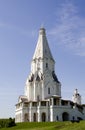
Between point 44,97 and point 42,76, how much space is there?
5947mm

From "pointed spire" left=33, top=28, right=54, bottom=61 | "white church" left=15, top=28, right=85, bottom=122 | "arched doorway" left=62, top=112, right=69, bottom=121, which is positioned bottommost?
"arched doorway" left=62, top=112, right=69, bottom=121

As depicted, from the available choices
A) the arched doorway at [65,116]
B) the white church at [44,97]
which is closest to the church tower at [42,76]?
the white church at [44,97]

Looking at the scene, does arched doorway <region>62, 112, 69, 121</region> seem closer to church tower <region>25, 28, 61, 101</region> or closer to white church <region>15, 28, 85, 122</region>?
white church <region>15, 28, 85, 122</region>

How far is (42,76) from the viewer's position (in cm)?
8469

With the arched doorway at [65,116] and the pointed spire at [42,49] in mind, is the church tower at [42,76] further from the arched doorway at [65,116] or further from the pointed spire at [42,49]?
the arched doorway at [65,116]

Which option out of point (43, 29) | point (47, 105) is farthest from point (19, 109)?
point (43, 29)

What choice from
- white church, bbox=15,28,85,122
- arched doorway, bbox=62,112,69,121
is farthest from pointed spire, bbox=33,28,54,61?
arched doorway, bbox=62,112,69,121

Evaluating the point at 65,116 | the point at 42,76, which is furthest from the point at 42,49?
the point at 65,116

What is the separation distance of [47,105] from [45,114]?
2350 mm

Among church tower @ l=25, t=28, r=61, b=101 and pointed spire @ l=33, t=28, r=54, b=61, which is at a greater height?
pointed spire @ l=33, t=28, r=54, b=61

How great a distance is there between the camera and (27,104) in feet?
263

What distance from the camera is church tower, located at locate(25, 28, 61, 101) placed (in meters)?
83.8

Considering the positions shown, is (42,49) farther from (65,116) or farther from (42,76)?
(65,116)

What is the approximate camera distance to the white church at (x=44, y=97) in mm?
78125
